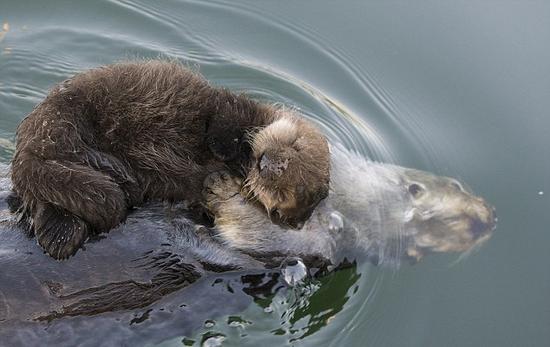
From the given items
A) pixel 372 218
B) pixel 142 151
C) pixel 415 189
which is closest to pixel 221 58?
pixel 415 189

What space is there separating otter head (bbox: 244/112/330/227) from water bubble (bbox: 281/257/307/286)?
219 mm

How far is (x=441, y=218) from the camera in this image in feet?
14.7

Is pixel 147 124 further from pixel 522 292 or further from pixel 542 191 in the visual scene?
pixel 542 191

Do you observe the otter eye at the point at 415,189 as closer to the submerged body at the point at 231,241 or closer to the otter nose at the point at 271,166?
the submerged body at the point at 231,241

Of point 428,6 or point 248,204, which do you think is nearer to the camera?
point 248,204

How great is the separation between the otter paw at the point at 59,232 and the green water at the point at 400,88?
156 cm

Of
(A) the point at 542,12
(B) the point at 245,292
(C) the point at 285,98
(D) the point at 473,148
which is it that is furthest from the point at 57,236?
(A) the point at 542,12

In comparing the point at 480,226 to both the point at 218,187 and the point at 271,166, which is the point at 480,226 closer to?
the point at 271,166

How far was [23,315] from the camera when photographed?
10.9 ft

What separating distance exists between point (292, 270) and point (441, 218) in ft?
3.40

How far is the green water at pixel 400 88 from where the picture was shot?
4.84m

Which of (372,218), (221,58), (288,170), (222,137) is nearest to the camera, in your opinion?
(288,170)

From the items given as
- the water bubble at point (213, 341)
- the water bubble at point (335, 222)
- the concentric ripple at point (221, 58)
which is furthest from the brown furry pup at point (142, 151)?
the concentric ripple at point (221, 58)

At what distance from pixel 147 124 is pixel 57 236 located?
702mm
